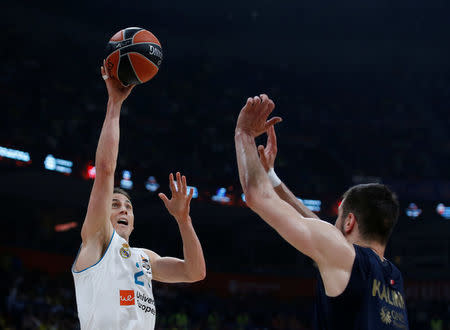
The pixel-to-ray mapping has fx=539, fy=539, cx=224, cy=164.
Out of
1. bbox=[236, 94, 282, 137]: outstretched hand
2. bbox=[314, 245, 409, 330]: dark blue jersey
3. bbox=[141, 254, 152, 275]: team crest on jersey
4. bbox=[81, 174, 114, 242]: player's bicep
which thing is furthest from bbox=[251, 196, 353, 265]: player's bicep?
bbox=[141, 254, 152, 275]: team crest on jersey

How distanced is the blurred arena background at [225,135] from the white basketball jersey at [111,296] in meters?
9.97

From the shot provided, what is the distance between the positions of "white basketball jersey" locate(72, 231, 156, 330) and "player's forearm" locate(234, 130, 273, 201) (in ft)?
4.65

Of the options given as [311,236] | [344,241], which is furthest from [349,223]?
[311,236]

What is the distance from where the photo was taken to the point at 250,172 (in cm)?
257

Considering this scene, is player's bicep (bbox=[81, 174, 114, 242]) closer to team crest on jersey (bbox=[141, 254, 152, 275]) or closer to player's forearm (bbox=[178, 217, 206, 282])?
team crest on jersey (bbox=[141, 254, 152, 275])

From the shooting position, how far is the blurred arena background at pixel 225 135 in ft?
53.0

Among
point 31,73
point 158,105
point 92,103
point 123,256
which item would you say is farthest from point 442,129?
point 123,256

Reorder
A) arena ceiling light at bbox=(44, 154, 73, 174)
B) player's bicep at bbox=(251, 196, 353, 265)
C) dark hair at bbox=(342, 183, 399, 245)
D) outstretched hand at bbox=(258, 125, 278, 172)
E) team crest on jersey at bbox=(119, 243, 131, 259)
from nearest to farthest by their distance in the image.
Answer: player's bicep at bbox=(251, 196, 353, 265) < dark hair at bbox=(342, 183, 399, 245) < outstretched hand at bbox=(258, 125, 278, 172) < team crest on jersey at bbox=(119, 243, 131, 259) < arena ceiling light at bbox=(44, 154, 73, 174)

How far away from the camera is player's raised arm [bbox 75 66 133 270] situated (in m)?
3.40

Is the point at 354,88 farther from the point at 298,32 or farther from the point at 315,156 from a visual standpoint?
the point at 315,156

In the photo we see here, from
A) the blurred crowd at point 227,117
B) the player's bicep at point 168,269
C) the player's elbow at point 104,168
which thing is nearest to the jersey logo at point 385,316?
the player's elbow at point 104,168

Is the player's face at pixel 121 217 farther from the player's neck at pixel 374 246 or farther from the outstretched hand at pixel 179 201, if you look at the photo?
the player's neck at pixel 374 246

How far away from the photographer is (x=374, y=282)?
251cm

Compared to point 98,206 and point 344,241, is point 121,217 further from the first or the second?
point 344,241
